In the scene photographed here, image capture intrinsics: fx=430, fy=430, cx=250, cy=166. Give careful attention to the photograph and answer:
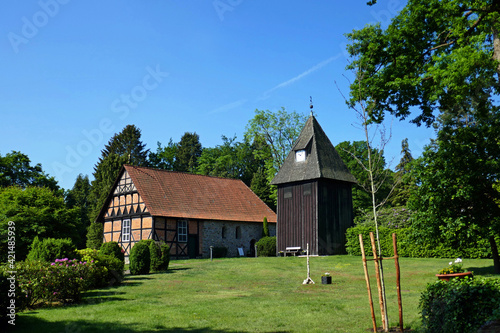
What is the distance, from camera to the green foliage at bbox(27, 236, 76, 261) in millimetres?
15516

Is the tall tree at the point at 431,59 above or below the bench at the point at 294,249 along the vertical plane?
above

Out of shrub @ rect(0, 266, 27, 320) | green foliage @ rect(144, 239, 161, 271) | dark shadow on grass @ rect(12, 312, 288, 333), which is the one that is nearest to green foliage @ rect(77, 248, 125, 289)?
green foliage @ rect(144, 239, 161, 271)

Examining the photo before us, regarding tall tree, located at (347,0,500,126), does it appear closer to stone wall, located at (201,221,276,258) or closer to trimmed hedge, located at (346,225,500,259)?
trimmed hedge, located at (346,225,500,259)

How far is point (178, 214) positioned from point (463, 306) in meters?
29.1

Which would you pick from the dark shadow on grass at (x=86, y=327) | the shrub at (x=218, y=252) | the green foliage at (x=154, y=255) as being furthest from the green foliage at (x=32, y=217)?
the shrub at (x=218, y=252)

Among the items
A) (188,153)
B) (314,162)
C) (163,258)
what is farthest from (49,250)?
(188,153)

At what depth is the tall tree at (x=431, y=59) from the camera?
44.6 feet

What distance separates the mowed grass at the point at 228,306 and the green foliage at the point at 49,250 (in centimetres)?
191

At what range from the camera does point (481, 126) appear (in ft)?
57.8

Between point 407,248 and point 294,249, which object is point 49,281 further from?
point 407,248

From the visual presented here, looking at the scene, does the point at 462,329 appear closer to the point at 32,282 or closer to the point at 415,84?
the point at 415,84

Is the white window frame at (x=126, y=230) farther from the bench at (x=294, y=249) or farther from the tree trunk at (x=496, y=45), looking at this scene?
the tree trunk at (x=496, y=45)

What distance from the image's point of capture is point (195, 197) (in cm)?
3825

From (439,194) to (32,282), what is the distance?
1511 centimetres
